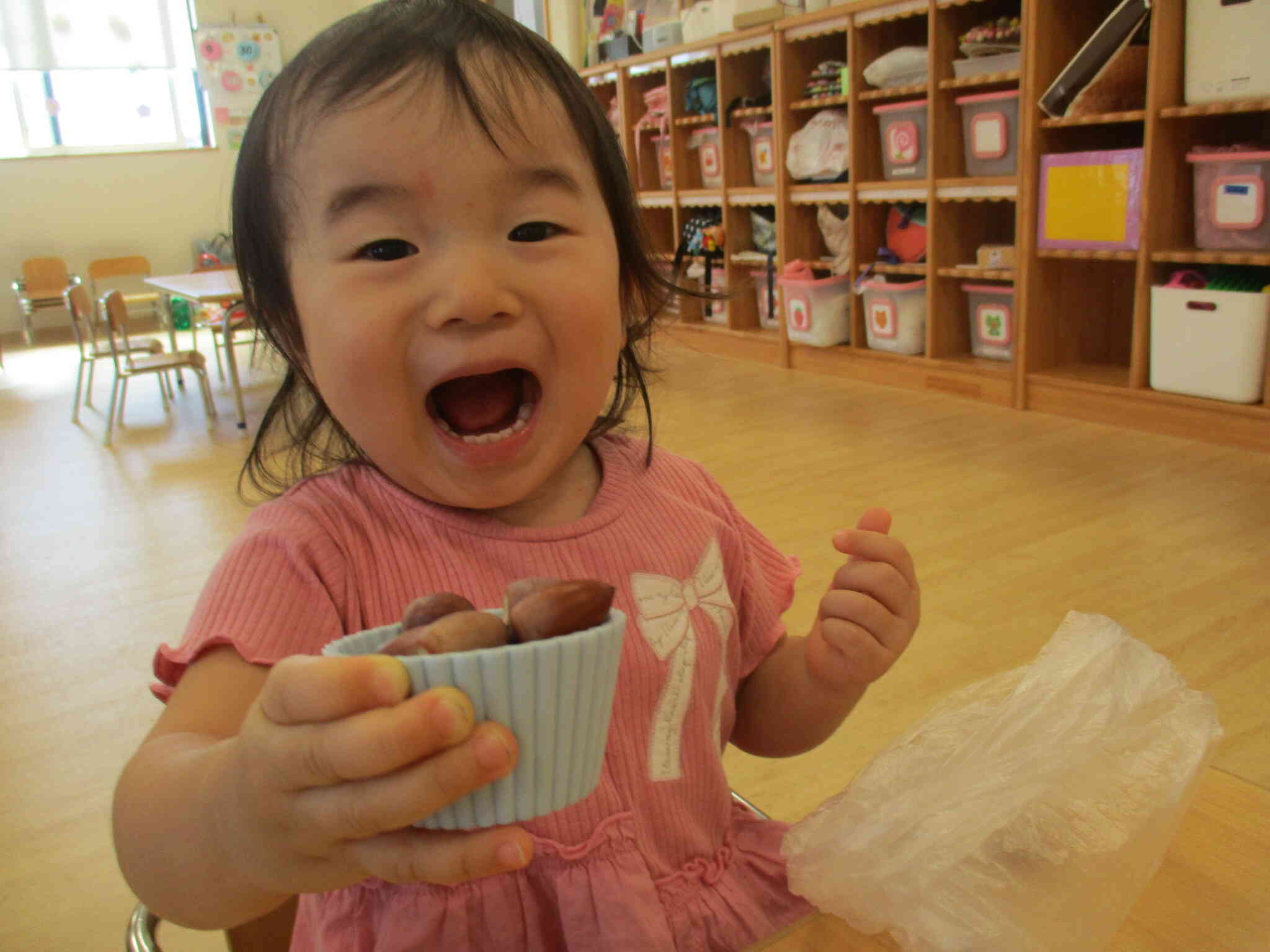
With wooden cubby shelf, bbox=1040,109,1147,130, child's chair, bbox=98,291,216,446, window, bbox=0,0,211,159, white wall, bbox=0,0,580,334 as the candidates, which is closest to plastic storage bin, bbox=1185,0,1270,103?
wooden cubby shelf, bbox=1040,109,1147,130

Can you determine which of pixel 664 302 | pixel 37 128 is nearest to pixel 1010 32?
pixel 664 302

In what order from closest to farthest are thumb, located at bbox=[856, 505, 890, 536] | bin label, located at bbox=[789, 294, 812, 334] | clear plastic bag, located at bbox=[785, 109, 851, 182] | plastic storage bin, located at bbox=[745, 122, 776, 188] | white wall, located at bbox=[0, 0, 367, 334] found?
thumb, located at bbox=[856, 505, 890, 536]
clear plastic bag, located at bbox=[785, 109, 851, 182]
bin label, located at bbox=[789, 294, 812, 334]
plastic storage bin, located at bbox=[745, 122, 776, 188]
white wall, located at bbox=[0, 0, 367, 334]

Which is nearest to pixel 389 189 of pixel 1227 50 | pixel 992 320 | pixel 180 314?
pixel 1227 50

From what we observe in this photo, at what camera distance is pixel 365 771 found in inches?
15.3

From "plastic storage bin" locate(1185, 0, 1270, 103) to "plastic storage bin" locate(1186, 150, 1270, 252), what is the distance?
6.6 inches

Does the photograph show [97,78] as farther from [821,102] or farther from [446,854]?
[446,854]

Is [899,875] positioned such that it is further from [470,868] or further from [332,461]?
[332,461]

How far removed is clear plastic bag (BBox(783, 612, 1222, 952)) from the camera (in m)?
0.52

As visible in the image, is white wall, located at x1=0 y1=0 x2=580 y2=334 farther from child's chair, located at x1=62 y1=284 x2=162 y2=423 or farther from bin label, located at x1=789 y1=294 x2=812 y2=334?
bin label, located at x1=789 y1=294 x2=812 y2=334

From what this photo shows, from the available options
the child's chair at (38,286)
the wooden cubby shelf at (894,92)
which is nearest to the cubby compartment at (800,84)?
the wooden cubby shelf at (894,92)

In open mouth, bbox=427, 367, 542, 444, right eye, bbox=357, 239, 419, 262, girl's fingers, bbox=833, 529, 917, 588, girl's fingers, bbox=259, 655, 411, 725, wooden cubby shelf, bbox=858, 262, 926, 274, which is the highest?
right eye, bbox=357, 239, 419, 262

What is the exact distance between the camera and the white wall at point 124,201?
25.9 ft

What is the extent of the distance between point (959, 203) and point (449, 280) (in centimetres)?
384

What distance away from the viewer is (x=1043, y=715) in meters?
0.62
